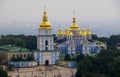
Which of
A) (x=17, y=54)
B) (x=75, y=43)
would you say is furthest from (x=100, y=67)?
(x=75, y=43)

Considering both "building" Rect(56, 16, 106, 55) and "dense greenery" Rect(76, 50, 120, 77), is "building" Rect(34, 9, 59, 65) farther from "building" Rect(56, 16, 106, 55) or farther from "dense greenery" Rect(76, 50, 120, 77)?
"dense greenery" Rect(76, 50, 120, 77)

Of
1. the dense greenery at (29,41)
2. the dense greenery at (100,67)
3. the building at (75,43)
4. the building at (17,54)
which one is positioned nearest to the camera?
the dense greenery at (100,67)

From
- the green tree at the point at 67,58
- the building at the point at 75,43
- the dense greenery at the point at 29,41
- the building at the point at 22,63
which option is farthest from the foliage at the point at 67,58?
the dense greenery at the point at 29,41

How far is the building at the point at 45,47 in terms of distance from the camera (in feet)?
105

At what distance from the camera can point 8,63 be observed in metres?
31.0

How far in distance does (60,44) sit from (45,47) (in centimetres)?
331

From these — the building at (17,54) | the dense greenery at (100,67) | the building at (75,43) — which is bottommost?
the dense greenery at (100,67)

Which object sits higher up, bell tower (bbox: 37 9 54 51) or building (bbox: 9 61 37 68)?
bell tower (bbox: 37 9 54 51)

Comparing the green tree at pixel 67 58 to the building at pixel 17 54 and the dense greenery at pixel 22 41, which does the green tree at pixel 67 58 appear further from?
the dense greenery at pixel 22 41

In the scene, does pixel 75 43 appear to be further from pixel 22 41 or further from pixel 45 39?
pixel 22 41

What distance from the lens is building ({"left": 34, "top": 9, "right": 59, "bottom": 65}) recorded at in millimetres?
32000

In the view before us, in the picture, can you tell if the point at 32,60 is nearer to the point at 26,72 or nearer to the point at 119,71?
the point at 26,72

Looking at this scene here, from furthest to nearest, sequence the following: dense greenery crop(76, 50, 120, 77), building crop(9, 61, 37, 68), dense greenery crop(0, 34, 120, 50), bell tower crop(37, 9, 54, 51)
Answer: dense greenery crop(0, 34, 120, 50), bell tower crop(37, 9, 54, 51), building crop(9, 61, 37, 68), dense greenery crop(76, 50, 120, 77)

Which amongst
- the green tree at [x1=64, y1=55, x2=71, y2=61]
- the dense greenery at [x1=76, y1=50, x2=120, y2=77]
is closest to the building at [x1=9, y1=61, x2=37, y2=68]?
the green tree at [x1=64, y1=55, x2=71, y2=61]
